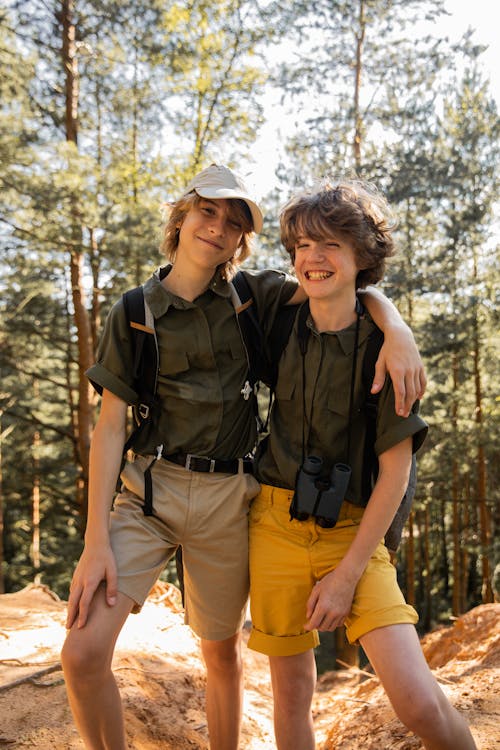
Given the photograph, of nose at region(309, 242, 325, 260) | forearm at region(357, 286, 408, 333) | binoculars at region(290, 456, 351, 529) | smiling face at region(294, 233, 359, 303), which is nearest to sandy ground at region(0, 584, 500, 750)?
binoculars at region(290, 456, 351, 529)

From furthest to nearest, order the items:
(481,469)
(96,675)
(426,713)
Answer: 1. (481,469)
2. (96,675)
3. (426,713)

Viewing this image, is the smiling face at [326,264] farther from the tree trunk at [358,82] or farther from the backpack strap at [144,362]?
the tree trunk at [358,82]

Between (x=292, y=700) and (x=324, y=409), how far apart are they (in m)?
1.25

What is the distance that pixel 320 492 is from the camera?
7.47 ft

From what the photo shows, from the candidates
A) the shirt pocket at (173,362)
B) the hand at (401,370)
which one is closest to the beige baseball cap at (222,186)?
the shirt pocket at (173,362)

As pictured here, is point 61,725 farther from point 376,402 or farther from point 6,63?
point 6,63

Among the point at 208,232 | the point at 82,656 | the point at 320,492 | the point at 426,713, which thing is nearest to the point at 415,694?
the point at 426,713

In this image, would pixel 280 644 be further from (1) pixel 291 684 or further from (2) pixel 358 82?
(2) pixel 358 82

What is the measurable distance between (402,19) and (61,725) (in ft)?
38.2

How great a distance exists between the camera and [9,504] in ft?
71.4

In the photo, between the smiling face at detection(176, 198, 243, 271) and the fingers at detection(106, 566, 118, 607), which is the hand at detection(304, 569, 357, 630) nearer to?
the fingers at detection(106, 566, 118, 607)

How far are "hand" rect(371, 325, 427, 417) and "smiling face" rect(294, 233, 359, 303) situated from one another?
0.32 m

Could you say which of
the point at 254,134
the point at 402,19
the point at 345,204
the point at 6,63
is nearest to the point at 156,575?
the point at 345,204

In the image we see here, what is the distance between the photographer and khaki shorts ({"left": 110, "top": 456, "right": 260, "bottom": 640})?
2412 mm
